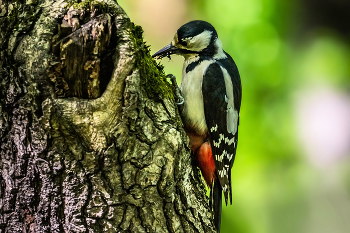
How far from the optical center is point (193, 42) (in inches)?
87.0

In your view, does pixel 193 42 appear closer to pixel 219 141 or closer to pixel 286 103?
pixel 219 141

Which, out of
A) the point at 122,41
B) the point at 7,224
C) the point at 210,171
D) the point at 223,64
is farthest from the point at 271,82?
the point at 7,224

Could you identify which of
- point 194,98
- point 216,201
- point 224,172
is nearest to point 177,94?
point 194,98

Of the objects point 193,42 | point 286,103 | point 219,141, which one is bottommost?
point 219,141

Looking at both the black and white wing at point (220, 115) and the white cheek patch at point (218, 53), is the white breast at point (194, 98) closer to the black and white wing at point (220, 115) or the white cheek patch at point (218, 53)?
the black and white wing at point (220, 115)

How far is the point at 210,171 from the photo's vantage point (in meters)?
2.11

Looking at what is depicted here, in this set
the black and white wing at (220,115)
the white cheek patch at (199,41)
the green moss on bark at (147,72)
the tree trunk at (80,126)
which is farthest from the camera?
the white cheek patch at (199,41)

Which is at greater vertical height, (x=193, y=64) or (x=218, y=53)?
(x=218, y=53)

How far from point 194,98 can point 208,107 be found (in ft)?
0.31

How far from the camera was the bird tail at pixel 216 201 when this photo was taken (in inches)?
80.6

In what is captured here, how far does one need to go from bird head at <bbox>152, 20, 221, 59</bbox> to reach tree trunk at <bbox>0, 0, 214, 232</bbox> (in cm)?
77

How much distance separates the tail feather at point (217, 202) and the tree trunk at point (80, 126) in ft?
2.08

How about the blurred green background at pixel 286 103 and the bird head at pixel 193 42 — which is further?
the blurred green background at pixel 286 103

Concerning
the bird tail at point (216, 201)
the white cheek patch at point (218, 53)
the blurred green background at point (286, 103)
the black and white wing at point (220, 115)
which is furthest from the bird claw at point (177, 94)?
the blurred green background at point (286, 103)
